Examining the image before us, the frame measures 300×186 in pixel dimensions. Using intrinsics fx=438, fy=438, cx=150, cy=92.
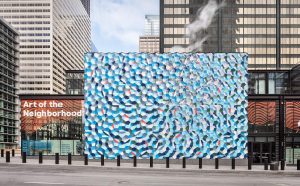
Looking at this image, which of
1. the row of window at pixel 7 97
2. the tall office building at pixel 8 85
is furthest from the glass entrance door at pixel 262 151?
the row of window at pixel 7 97

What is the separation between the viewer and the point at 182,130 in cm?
3512

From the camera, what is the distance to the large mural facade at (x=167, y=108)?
35.1 meters

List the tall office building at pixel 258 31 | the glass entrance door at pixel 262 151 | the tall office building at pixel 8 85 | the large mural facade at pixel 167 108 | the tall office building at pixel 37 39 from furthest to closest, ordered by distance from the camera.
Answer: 1. the tall office building at pixel 37 39
2. the tall office building at pixel 8 85
3. the tall office building at pixel 258 31
4. the glass entrance door at pixel 262 151
5. the large mural facade at pixel 167 108

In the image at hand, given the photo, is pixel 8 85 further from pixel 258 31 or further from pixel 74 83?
pixel 74 83

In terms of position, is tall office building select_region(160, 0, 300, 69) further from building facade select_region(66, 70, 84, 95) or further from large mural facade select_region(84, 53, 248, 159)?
large mural facade select_region(84, 53, 248, 159)

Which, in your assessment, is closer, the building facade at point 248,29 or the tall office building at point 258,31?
the building facade at point 248,29

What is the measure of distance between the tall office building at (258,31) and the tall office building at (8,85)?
62.9 metres

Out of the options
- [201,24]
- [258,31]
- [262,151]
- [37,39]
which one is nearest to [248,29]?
[258,31]

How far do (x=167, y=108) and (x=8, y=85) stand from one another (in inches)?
4758

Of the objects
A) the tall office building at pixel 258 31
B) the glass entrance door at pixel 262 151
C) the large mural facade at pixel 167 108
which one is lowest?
the glass entrance door at pixel 262 151

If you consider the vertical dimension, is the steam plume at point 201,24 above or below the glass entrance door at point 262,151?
above

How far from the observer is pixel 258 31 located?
121062 millimetres

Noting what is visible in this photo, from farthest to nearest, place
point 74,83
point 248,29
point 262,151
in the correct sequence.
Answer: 1. point 248,29
2. point 74,83
3. point 262,151

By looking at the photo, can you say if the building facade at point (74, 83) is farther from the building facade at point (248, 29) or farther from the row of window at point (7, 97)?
the row of window at point (7, 97)
